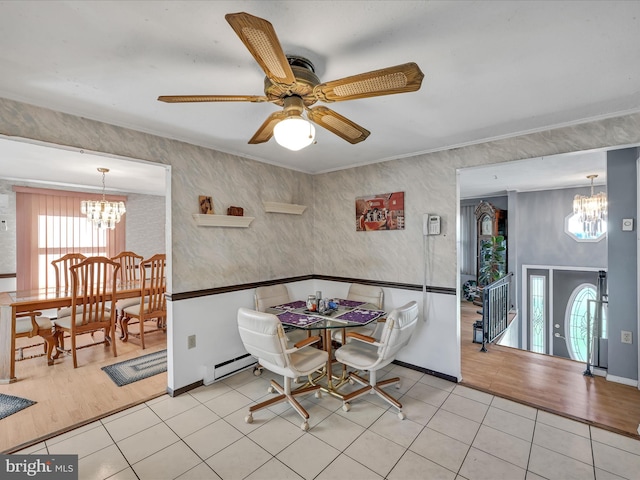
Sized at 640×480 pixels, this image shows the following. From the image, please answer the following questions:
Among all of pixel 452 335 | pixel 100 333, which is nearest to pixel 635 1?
pixel 452 335

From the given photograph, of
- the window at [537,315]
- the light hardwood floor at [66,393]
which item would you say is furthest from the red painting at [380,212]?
the window at [537,315]

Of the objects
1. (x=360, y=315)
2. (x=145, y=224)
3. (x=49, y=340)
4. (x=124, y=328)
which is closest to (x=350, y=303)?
(x=360, y=315)

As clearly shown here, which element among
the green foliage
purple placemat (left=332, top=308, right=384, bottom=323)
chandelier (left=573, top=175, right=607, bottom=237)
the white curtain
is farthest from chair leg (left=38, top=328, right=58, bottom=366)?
chandelier (left=573, top=175, right=607, bottom=237)

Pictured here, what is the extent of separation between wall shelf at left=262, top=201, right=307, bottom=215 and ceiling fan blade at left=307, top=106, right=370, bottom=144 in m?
1.74

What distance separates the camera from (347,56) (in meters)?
1.55

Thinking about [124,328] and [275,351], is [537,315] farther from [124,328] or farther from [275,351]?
[124,328]

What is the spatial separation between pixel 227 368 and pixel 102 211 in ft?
10.0

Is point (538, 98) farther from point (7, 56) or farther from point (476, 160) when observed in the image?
point (7, 56)

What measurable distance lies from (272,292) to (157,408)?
1535 millimetres

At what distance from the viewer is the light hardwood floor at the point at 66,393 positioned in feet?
7.38

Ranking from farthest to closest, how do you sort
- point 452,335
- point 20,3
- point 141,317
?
point 141,317
point 452,335
point 20,3

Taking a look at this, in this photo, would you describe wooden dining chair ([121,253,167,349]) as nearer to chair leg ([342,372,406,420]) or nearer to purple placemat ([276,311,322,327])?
purple placemat ([276,311,322,327])

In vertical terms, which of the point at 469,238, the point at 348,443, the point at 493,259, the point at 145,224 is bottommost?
the point at 348,443

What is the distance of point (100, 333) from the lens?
4.48 metres
